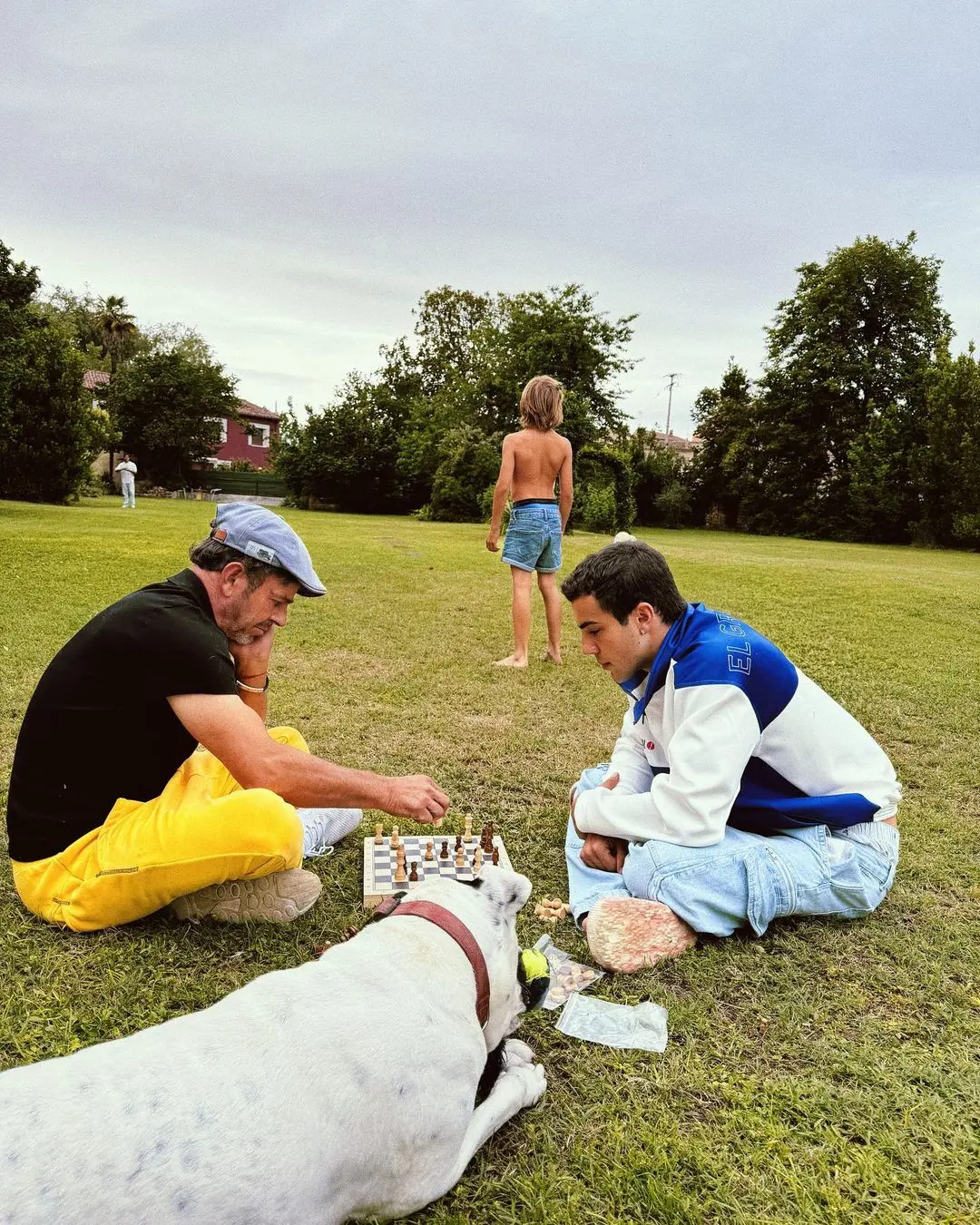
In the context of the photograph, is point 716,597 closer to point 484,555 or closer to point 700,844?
point 484,555

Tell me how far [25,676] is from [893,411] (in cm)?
3223

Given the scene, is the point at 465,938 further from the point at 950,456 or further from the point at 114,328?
the point at 114,328

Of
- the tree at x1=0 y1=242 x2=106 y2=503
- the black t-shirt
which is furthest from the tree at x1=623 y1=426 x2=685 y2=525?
the black t-shirt

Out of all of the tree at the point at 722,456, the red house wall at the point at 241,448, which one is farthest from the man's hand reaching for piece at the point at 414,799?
the red house wall at the point at 241,448

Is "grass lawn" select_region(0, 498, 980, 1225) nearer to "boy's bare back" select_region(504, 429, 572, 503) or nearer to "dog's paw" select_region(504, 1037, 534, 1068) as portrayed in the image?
"dog's paw" select_region(504, 1037, 534, 1068)

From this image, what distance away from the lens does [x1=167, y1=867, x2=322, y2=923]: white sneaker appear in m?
2.90

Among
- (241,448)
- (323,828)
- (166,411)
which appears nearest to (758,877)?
(323,828)

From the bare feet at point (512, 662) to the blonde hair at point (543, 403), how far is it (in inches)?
80.2

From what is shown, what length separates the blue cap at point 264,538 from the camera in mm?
2797

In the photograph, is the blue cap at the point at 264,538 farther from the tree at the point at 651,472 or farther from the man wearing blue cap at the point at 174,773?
the tree at the point at 651,472

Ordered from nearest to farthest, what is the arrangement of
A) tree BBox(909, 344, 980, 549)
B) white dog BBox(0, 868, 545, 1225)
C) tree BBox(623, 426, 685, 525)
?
white dog BBox(0, 868, 545, 1225), tree BBox(909, 344, 980, 549), tree BBox(623, 426, 685, 525)

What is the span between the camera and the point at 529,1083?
7.13ft

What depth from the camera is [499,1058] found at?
2.22 metres

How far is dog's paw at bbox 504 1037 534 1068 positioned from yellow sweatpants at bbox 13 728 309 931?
976 millimetres
